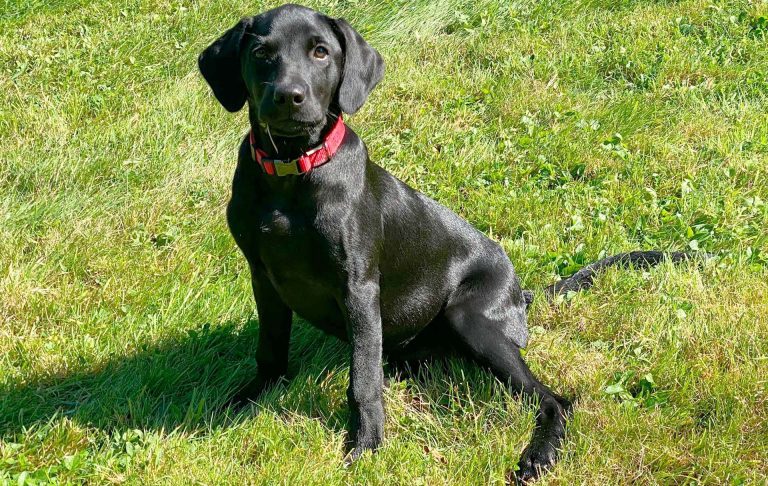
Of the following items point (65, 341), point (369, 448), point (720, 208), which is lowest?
point (720, 208)

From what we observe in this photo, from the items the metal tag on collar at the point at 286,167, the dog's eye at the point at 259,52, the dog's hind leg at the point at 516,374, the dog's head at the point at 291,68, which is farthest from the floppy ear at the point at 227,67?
the dog's hind leg at the point at 516,374

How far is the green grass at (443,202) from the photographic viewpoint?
350cm

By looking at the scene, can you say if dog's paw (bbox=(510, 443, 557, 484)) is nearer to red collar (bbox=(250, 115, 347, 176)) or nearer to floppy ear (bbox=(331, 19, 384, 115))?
red collar (bbox=(250, 115, 347, 176))

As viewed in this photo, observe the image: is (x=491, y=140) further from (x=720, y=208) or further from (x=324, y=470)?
(x=324, y=470)

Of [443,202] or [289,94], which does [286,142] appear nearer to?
[289,94]

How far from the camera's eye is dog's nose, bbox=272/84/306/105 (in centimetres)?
320

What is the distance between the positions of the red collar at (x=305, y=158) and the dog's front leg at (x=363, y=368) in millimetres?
496

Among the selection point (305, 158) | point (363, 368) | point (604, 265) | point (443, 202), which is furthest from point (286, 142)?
point (443, 202)

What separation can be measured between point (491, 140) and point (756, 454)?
307 cm

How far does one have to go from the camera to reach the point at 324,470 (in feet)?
11.0

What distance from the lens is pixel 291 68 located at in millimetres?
3346

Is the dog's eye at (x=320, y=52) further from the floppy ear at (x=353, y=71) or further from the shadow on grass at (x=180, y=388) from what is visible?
the shadow on grass at (x=180, y=388)

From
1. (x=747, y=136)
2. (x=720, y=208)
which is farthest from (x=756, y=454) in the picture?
(x=747, y=136)

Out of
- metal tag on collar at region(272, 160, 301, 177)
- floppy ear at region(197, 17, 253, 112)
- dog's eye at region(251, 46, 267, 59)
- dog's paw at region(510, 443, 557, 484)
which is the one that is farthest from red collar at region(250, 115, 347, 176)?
dog's paw at region(510, 443, 557, 484)
